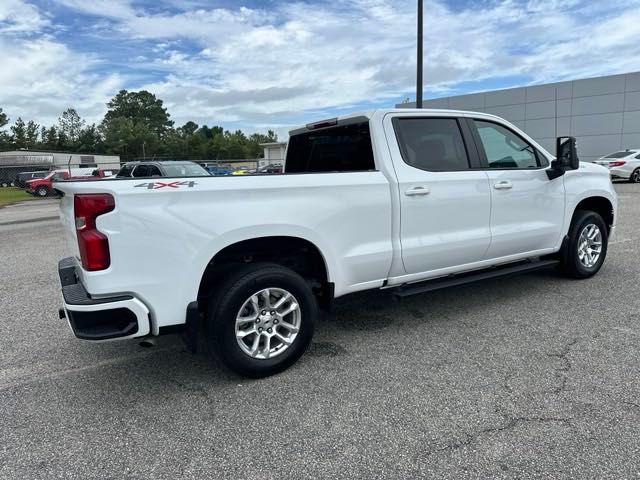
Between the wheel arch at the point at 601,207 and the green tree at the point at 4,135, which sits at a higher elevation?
the green tree at the point at 4,135

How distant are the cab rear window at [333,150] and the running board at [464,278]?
42.4 inches

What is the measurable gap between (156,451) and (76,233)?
4.61ft

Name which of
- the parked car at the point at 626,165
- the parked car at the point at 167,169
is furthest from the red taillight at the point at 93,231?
the parked car at the point at 626,165

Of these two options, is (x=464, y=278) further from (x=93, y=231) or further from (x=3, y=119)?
(x=3, y=119)

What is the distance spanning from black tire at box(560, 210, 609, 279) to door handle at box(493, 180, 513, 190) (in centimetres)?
131

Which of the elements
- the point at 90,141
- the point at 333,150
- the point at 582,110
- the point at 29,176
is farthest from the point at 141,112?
the point at 333,150

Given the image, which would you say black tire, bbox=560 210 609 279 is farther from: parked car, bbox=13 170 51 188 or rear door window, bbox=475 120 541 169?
parked car, bbox=13 170 51 188

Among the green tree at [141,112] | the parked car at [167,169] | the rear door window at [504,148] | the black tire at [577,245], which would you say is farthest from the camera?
the green tree at [141,112]

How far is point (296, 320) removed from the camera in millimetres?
3375

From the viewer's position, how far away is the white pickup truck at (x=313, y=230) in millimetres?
2789

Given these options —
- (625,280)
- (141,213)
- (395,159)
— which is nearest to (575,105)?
(625,280)

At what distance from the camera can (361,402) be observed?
2.97 m

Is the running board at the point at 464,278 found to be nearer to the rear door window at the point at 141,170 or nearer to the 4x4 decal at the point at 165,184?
the 4x4 decal at the point at 165,184

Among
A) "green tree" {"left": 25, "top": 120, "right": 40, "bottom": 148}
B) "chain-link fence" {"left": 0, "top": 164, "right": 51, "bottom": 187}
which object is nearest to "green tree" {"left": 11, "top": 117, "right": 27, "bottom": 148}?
"green tree" {"left": 25, "top": 120, "right": 40, "bottom": 148}
